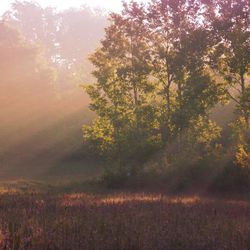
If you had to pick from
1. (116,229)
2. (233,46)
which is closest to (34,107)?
(233,46)

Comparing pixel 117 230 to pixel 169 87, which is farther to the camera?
pixel 169 87

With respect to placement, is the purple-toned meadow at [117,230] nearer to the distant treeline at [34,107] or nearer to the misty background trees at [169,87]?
the misty background trees at [169,87]

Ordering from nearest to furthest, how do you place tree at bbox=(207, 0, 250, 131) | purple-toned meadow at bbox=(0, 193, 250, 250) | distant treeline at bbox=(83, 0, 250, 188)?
purple-toned meadow at bbox=(0, 193, 250, 250), tree at bbox=(207, 0, 250, 131), distant treeline at bbox=(83, 0, 250, 188)

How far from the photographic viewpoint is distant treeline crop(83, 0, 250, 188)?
2567cm

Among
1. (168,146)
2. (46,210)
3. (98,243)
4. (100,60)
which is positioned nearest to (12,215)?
(46,210)

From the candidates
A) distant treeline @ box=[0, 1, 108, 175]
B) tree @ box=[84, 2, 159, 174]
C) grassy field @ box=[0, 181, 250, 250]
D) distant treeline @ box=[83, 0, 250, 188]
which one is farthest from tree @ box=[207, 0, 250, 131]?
distant treeline @ box=[0, 1, 108, 175]

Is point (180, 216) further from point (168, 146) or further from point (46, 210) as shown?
point (168, 146)

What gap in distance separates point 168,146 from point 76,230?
19.4 metres

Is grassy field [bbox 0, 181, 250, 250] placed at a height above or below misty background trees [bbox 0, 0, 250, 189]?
below

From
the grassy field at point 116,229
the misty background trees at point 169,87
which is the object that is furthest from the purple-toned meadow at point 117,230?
the misty background trees at point 169,87

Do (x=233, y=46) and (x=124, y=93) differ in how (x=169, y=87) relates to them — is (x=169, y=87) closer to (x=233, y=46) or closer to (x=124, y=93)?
(x=124, y=93)

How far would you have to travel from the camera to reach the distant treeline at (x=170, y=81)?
84.2 ft

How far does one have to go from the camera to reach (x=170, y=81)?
28.0 m

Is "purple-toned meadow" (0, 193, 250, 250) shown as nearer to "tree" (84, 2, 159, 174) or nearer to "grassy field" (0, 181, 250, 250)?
"grassy field" (0, 181, 250, 250)
